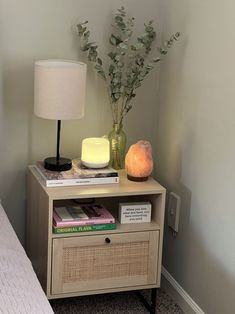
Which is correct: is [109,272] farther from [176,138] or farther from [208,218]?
[176,138]

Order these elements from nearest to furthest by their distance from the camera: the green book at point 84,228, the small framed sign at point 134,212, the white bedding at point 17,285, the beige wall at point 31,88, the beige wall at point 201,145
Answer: the white bedding at point 17,285
the beige wall at point 201,145
the green book at point 84,228
the small framed sign at point 134,212
the beige wall at point 31,88

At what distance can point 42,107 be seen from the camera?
98.2 inches

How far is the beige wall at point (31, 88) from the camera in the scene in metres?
2.69

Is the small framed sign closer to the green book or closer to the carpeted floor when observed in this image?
the green book

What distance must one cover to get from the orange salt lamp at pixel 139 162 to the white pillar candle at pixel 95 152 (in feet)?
0.37

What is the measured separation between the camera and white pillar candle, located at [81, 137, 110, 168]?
8.70 ft

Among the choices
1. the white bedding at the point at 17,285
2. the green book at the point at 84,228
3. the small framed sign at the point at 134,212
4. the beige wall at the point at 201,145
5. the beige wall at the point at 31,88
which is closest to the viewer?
the white bedding at the point at 17,285

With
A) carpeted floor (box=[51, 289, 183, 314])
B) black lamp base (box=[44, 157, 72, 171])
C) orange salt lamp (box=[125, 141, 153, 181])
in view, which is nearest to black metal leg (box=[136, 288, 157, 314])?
carpeted floor (box=[51, 289, 183, 314])

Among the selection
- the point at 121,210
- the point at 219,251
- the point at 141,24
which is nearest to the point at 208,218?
the point at 219,251

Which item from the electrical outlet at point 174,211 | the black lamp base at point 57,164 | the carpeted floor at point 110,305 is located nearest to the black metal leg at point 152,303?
the carpeted floor at point 110,305

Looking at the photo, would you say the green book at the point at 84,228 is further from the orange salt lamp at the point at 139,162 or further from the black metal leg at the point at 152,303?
the black metal leg at the point at 152,303

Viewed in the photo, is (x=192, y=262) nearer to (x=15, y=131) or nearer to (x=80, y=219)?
(x=80, y=219)

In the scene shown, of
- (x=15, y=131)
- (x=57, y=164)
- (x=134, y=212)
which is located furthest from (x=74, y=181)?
(x=15, y=131)

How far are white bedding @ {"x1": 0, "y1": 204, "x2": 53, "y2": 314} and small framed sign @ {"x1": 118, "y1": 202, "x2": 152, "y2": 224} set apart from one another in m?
0.55
